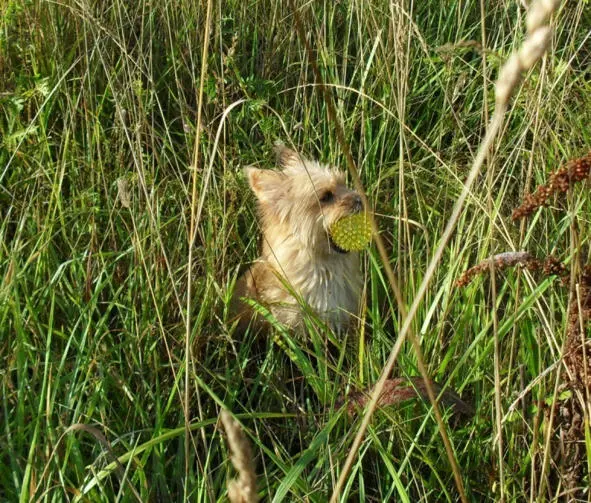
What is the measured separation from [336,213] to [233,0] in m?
1.09

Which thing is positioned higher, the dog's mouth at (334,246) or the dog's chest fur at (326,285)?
the dog's mouth at (334,246)

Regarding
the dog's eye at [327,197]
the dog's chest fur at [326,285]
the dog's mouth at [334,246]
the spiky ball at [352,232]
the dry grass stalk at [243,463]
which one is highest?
the dry grass stalk at [243,463]

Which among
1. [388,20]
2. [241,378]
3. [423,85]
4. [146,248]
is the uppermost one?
[388,20]

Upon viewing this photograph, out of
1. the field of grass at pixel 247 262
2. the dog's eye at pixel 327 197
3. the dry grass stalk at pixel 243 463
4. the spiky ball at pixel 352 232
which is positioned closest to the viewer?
the dry grass stalk at pixel 243 463

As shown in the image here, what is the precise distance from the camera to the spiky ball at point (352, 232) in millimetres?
2746

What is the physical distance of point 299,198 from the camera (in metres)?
2.89

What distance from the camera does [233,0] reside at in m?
3.41

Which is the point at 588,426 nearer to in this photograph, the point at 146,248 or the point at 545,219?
the point at 545,219

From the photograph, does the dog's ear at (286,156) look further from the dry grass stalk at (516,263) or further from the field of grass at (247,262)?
the dry grass stalk at (516,263)

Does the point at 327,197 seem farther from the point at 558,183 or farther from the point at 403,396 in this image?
the point at 558,183

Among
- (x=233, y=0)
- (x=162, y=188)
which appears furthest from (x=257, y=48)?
(x=162, y=188)

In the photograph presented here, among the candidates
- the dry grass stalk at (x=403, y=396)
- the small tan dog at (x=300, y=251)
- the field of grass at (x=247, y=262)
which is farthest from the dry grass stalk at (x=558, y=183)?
the small tan dog at (x=300, y=251)

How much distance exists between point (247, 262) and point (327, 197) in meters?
0.32

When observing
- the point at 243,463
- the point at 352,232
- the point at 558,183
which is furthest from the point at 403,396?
the point at 243,463
